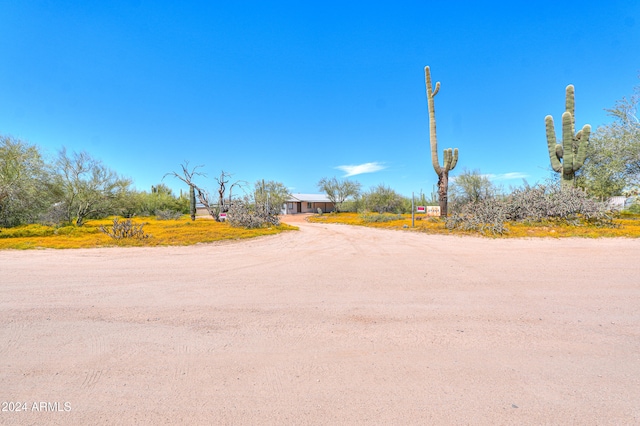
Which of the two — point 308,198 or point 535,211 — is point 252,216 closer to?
point 535,211

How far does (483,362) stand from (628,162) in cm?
2287

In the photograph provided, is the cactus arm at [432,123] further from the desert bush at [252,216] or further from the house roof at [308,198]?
the house roof at [308,198]

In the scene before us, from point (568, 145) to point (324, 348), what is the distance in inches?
913

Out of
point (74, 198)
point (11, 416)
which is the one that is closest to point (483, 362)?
point (11, 416)

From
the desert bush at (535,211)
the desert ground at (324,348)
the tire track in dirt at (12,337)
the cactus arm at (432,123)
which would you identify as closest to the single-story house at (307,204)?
the cactus arm at (432,123)

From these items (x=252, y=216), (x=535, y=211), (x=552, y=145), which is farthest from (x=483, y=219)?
(x=252, y=216)

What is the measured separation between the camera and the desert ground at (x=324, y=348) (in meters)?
1.89

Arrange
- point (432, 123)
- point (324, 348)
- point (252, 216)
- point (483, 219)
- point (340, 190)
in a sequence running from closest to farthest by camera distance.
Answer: point (324, 348) < point (483, 219) < point (252, 216) < point (432, 123) < point (340, 190)

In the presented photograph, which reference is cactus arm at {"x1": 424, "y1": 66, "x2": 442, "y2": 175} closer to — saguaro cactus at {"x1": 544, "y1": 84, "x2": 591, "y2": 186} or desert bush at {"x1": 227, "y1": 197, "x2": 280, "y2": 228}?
saguaro cactus at {"x1": 544, "y1": 84, "x2": 591, "y2": 186}

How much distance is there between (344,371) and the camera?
2.32 m

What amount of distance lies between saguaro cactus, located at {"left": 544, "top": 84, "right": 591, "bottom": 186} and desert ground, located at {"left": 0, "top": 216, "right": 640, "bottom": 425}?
1663 cm

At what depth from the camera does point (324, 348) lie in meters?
2.71

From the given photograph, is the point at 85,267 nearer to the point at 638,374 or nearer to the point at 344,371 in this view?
the point at 344,371

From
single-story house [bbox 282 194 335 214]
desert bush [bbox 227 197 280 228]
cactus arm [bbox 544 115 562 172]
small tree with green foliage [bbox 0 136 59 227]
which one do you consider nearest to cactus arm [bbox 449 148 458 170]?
cactus arm [bbox 544 115 562 172]
